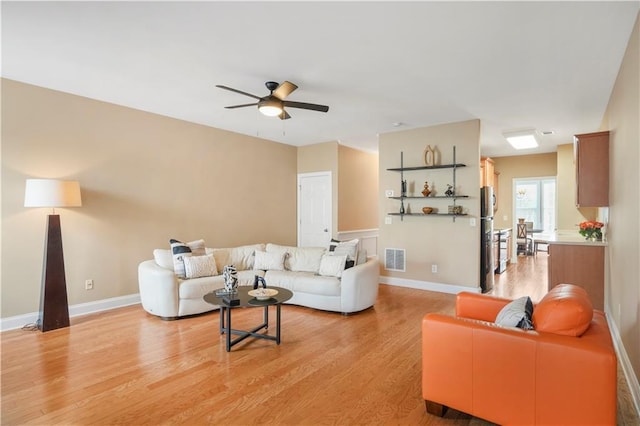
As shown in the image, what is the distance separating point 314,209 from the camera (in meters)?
7.19

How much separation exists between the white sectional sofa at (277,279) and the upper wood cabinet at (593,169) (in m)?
2.56

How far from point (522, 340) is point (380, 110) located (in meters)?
3.63

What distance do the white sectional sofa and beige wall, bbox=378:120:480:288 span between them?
1477 mm

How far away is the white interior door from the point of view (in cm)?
700

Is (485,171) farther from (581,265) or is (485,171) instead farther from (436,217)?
(581,265)

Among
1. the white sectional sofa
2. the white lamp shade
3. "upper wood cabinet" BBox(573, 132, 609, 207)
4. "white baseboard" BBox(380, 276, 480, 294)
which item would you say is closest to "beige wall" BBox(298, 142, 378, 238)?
"white baseboard" BBox(380, 276, 480, 294)

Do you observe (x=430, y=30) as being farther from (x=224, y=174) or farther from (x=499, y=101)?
(x=224, y=174)

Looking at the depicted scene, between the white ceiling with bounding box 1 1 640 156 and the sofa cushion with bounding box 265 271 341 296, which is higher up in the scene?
the white ceiling with bounding box 1 1 640 156

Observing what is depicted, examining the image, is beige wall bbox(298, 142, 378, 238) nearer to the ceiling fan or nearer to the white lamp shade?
the ceiling fan

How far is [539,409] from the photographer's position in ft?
5.79

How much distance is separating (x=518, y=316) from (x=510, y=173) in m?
7.58

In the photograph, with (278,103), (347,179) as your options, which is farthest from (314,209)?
(278,103)

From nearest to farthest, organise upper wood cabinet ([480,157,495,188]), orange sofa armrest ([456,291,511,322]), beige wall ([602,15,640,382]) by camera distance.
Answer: beige wall ([602,15,640,382])
orange sofa armrest ([456,291,511,322])
upper wood cabinet ([480,157,495,188])

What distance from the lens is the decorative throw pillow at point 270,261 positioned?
16.7 feet
